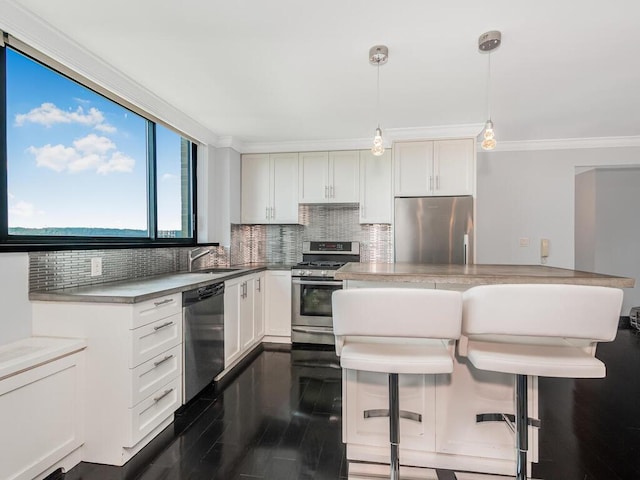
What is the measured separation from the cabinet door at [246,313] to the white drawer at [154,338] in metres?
1.05

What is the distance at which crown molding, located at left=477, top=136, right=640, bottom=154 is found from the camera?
12.5 feet

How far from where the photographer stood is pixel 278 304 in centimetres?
382

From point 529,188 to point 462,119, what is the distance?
5.04 ft

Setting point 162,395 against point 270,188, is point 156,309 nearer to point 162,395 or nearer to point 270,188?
point 162,395

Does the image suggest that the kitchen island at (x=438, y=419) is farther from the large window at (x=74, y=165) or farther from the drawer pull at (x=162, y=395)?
the large window at (x=74, y=165)

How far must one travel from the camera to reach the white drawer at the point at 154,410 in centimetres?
177

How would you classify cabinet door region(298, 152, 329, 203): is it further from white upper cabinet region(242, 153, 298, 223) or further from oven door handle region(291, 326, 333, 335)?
oven door handle region(291, 326, 333, 335)

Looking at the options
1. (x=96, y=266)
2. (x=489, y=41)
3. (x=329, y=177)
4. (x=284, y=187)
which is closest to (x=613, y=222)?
(x=329, y=177)

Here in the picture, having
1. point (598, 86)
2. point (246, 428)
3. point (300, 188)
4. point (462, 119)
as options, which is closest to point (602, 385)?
point (598, 86)

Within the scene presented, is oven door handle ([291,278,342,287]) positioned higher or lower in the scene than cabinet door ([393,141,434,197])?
lower

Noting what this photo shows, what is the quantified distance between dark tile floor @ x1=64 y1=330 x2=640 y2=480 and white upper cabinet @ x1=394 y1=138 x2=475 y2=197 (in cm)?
205

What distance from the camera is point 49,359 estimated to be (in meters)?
1.58

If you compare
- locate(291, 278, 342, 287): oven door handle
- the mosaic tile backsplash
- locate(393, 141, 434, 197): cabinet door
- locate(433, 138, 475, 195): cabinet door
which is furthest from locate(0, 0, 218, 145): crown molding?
locate(433, 138, 475, 195): cabinet door

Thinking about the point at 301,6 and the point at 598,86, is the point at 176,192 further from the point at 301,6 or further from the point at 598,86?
the point at 598,86
